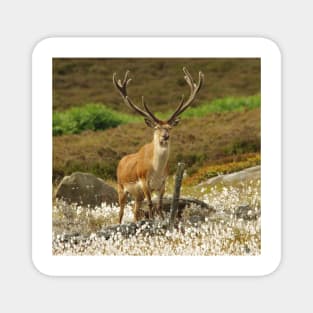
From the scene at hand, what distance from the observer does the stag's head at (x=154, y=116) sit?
677 inches

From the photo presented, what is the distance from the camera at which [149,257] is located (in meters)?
17.1

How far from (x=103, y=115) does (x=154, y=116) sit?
40 centimetres

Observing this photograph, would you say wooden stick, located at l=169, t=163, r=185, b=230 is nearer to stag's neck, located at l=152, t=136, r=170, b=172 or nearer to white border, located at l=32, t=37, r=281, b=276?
stag's neck, located at l=152, t=136, r=170, b=172

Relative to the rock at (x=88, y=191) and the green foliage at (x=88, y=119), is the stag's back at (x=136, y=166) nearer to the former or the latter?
the rock at (x=88, y=191)

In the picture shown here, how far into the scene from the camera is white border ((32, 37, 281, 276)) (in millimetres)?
17078

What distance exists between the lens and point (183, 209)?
56.6ft

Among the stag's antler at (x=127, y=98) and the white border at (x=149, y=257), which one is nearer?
the white border at (x=149, y=257)

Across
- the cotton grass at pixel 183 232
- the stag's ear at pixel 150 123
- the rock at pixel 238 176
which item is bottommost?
the cotton grass at pixel 183 232

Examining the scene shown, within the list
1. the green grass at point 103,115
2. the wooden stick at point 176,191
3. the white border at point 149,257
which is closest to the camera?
the white border at point 149,257

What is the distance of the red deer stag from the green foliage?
0.55 ft
